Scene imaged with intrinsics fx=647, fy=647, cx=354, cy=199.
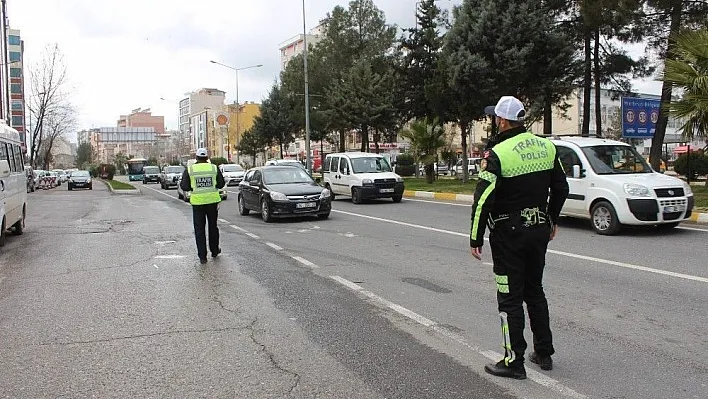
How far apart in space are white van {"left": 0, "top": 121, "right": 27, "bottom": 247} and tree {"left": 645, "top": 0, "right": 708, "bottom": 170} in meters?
16.8

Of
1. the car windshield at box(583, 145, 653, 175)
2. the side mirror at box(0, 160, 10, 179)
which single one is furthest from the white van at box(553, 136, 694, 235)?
the side mirror at box(0, 160, 10, 179)

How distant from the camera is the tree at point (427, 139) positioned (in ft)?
A: 96.2

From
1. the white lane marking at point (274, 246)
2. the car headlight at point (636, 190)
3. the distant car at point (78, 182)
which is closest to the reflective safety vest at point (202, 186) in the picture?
the white lane marking at point (274, 246)

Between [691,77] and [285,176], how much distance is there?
976 centimetres

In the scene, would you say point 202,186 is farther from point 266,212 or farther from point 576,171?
point 576,171

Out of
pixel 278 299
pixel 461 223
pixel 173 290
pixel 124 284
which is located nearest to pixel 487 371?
pixel 278 299

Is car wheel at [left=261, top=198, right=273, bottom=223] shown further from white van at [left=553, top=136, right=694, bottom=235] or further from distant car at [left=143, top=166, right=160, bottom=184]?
distant car at [left=143, top=166, right=160, bottom=184]

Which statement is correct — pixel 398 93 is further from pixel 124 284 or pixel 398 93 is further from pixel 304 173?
pixel 124 284

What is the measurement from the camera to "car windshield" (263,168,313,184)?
54.7 ft

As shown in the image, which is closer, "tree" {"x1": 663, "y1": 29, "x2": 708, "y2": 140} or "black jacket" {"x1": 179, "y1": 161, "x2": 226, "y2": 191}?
"black jacket" {"x1": 179, "y1": 161, "x2": 226, "y2": 191}

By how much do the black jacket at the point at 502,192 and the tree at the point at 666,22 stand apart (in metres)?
16.0

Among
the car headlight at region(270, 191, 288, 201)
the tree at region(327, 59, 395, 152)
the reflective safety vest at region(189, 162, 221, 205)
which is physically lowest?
the car headlight at region(270, 191, 288, 201)

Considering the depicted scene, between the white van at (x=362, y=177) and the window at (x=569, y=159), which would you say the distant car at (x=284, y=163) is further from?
the window at (x=569, y=159)

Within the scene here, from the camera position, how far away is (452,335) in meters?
5.62
